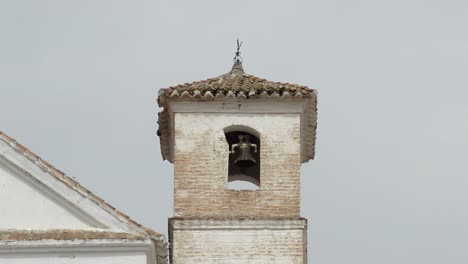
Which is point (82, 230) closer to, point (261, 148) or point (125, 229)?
point (125, 229)

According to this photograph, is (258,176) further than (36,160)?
Yes

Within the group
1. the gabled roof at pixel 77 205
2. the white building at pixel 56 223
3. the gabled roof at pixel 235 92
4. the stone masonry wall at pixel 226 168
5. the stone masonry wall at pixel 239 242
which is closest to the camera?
the white building at pixel 56 223

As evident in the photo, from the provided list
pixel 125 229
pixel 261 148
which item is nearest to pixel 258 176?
pixel 261 148

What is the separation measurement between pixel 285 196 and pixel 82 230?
6.06 meters

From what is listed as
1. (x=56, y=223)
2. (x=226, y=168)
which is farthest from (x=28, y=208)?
(x=226, y=168)

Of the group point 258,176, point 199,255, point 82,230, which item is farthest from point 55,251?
point 258,176

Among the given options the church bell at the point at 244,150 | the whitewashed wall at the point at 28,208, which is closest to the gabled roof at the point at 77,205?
the whitewashed wall at the point at 28,208

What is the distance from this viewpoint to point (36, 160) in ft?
86.3

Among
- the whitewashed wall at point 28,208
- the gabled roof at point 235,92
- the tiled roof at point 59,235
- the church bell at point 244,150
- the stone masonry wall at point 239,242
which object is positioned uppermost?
the gabled roof at point 235,92

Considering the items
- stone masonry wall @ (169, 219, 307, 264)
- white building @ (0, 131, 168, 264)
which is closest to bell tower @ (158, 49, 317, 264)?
stone masonry wall @ (169, 219, 307, 264)

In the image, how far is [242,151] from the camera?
3191 centimetres

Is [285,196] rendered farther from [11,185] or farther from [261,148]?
[11,185]

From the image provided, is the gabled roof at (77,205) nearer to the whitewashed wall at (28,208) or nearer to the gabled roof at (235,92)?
the whitewashed wall at (28,208)

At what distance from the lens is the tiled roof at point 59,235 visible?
83.7ft
